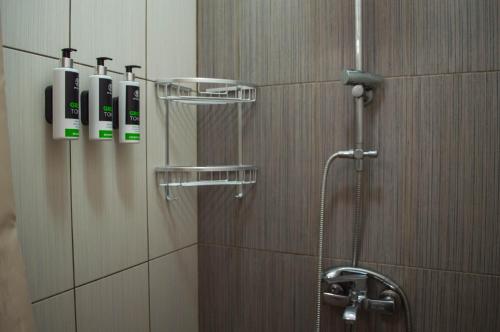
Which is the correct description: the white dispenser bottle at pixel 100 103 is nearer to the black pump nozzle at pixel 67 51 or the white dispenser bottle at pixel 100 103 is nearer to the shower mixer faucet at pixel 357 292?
the black pump nozzle at pixel 67 51

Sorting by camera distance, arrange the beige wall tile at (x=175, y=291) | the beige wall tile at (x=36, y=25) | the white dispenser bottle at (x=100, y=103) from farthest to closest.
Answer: the beige wall tile at (x=175, y=291) → the white dispenser bottle at (x=100, y=103) → the beige wall tile at (x=36, y=25)

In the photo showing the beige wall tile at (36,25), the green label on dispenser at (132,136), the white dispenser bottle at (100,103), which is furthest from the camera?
the green label on dispenser at (132,136)

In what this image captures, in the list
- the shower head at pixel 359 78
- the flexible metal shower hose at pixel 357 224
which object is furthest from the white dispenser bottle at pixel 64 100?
the flexible metal shower hose at pixel 357 224

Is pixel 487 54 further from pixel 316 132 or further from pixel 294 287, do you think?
pixel 294 287

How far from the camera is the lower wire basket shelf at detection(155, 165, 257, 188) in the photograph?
49.3 inches

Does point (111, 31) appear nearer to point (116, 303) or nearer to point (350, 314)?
point (116, 303)

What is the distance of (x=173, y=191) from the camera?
1343 mm

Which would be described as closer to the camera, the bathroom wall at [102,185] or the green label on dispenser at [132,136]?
the bathroom wall at [102,185]

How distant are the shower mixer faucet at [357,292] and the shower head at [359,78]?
0.57 meters

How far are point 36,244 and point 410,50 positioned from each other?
1.14m

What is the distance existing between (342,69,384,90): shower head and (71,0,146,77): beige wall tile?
0.61 metres

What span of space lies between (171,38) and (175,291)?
88 centimetres

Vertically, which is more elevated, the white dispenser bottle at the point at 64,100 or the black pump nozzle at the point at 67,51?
the black pump nozzle at the point at 67,51

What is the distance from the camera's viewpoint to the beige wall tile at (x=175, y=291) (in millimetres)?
1271
